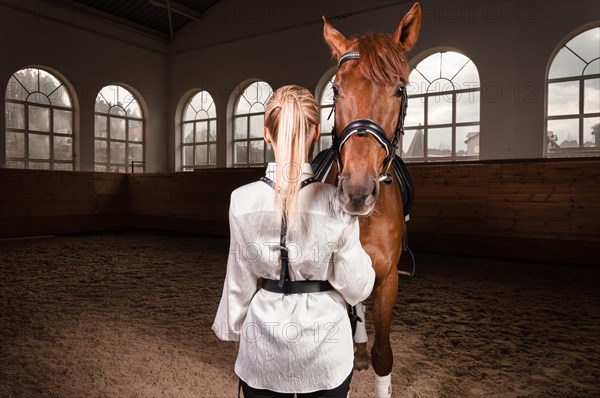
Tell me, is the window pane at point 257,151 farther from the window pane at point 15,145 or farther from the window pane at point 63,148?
the window pane at point 15,145

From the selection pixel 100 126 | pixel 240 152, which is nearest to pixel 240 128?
pixel 240 152

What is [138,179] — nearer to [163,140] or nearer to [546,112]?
[163,140]

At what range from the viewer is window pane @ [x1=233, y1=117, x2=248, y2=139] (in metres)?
12.5

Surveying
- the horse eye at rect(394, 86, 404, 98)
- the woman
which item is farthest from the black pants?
the horse eye at rect(394, 86, 404, 98)

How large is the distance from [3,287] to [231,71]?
9.68 meters

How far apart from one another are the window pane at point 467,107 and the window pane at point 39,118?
37.1 feet

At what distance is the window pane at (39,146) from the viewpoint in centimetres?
1097

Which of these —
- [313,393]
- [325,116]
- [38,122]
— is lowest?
[313,393]

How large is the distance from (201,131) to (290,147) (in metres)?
13.0

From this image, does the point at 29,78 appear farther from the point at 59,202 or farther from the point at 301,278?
the point at 301,278

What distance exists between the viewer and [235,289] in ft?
3.73

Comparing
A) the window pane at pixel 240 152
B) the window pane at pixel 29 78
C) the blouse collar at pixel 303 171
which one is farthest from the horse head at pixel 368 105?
the window pane at pixel 29 78


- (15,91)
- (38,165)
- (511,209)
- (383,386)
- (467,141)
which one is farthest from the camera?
(38,165)

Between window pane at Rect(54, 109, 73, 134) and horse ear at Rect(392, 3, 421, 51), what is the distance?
1237cm
